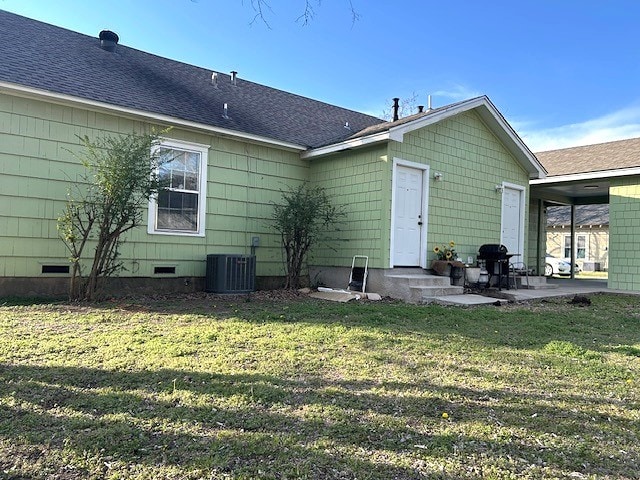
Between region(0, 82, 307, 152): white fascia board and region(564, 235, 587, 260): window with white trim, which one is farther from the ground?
region(0, 82, 307, 152): white fascia board

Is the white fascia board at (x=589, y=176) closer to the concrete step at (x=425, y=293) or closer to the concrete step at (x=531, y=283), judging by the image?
the concrete step at (x=531, y=283)

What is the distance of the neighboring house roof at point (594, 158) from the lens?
1130 cm

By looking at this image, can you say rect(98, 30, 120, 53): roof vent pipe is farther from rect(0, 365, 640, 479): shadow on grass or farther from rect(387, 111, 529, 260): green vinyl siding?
rect(0, 365, 640, 479): shadow on grass

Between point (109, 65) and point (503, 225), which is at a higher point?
point (109, 65)

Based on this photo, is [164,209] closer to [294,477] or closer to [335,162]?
[335,162]

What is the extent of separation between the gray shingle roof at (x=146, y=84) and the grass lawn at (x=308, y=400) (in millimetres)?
3872

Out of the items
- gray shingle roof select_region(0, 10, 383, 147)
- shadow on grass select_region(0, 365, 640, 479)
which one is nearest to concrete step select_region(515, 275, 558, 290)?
gray shingle roof select_region(0, 10, 383, 147)

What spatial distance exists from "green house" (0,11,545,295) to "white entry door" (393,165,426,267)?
3cm

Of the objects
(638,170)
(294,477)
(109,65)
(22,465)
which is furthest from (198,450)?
(638,170)

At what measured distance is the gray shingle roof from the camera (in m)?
7.14

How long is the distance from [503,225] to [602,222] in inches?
636

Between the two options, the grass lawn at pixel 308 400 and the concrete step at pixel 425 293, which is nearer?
the grass lawn at pixel 308 400

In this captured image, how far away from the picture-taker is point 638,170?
1045 centimetres

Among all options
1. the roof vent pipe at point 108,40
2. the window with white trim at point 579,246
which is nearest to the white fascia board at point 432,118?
the roof vent pipe at point 108,40
